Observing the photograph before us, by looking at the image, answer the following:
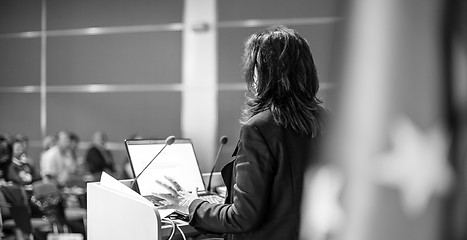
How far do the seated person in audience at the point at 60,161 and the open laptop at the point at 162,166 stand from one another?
5161 mm

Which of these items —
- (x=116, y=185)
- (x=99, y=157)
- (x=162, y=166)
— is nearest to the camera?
(x=116, y=185)

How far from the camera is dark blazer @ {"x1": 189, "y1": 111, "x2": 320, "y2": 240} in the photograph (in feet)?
5.00

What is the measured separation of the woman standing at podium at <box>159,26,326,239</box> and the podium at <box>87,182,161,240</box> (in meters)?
0.23

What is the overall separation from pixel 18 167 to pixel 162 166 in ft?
15.1

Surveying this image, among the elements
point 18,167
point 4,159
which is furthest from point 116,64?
point 4,159

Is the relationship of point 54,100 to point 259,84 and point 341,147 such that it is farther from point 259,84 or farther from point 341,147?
point 341,147

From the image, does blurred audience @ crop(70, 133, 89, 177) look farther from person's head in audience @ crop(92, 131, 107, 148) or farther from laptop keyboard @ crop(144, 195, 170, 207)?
laptop keyboard @ crop(144, 195, 170, 207)

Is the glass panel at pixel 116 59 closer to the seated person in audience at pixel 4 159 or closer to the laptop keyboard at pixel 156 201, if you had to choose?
the seated person in audience at pixel 4 159

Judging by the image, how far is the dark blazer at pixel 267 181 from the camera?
1523 mm

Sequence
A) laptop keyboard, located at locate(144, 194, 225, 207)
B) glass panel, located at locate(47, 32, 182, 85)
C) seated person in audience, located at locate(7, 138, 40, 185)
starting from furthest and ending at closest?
glass panel, located at locate(47, 32, 182, 85)
seated person in audience, located at locate(7, 138, 40, 185)
laptop keyboard, located at locate(144, 194, 225, 207)

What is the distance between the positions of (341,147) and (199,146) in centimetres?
758

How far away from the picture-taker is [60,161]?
754cm

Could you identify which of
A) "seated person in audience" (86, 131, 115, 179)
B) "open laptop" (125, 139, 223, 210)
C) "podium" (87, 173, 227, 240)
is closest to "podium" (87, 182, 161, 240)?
"podium" (87, 173, 227, 240)

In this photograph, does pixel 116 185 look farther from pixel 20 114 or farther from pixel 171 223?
pixel 20 114
